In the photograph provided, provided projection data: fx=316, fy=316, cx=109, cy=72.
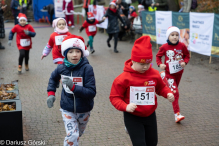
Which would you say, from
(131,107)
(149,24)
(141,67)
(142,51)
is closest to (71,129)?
(131,107)

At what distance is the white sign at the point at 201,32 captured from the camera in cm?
1045

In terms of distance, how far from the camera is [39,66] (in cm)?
1088

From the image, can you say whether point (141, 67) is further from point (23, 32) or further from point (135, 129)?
point (23, 32)

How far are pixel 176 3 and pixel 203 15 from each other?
658 centimetres

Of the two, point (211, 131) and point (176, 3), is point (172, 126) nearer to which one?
point (211, 131)

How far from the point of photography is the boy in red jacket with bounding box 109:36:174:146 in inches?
142

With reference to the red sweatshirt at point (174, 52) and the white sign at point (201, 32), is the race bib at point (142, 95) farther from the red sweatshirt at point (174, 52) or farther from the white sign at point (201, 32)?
the white sign at point (201, 32)

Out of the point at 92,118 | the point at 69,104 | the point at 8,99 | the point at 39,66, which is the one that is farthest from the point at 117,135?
the point at 39,66

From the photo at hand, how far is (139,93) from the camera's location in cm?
366

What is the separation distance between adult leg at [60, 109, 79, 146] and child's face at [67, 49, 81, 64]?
0.67 metres

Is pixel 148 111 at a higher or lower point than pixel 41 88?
higher

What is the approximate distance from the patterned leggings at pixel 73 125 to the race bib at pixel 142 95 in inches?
32.6

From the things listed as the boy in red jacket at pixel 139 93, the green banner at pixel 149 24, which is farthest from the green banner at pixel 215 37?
the boy in red jacket at pixel 139 93

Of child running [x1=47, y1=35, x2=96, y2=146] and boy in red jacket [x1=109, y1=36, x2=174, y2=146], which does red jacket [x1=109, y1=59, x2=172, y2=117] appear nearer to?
boy in red jacket [x1=109, y1=36, x2=174, y2=146]
